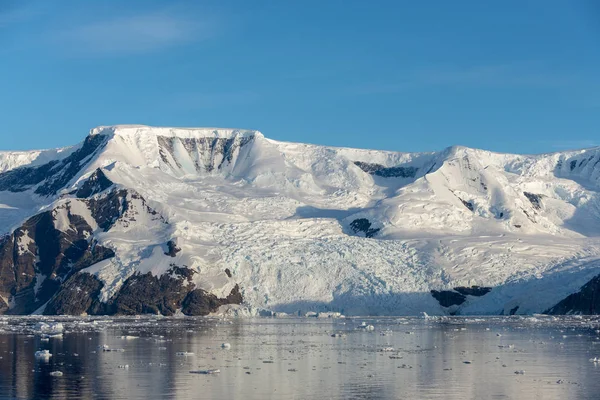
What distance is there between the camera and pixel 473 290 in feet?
575

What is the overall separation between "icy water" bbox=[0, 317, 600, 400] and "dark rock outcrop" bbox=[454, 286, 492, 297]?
5165 cm

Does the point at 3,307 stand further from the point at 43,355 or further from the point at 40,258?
the point at 43,355

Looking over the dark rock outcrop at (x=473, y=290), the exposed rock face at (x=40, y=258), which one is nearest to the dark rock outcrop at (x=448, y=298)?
the dark rock outcrop at (x=473, y=290)

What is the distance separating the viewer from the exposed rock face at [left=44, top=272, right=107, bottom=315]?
17262cm

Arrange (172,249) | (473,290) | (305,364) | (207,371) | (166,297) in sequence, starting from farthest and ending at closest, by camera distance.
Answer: (172,249), (473,290), (166,297), (305,364), (207,371)

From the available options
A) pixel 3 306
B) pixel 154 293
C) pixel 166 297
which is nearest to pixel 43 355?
pixel 154 293

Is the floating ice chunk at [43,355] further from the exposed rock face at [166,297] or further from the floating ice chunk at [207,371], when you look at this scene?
the exposed rock face at [166,297]

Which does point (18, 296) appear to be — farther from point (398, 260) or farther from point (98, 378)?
point (98, 378)

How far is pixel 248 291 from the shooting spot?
175 metres

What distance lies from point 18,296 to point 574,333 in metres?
113

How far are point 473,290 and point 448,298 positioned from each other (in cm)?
460

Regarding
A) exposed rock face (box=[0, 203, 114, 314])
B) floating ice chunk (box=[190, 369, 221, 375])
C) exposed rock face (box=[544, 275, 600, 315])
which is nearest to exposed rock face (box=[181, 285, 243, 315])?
exposed rock face (box=[0, 203, 114, 314])

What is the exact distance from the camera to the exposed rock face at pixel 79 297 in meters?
173

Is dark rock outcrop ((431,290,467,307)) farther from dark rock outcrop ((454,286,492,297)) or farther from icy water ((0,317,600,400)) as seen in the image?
icy water ((0,317,600,400))
